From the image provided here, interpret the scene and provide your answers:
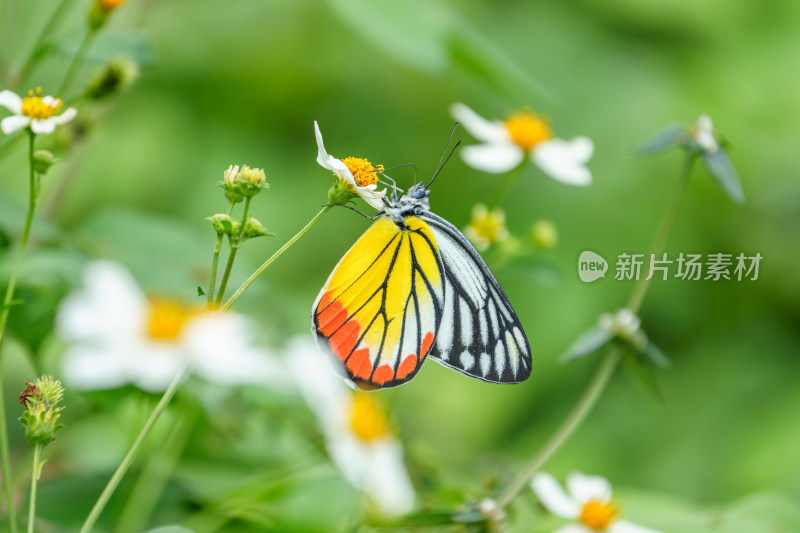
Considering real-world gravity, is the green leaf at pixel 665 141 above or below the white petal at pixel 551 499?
above

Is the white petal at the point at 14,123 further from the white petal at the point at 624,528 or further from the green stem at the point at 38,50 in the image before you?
the white petal at the point at 624,528

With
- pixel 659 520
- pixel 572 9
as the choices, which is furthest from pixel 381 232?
→ pixel 572 9

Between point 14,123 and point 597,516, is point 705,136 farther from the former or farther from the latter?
point 14,123

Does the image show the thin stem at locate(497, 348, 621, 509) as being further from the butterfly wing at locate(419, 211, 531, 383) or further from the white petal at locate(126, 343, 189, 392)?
the white petal at locate(126, 343, 189, 392)

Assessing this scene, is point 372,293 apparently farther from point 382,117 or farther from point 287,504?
point 382,117

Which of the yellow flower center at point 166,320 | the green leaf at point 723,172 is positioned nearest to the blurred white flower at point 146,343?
Answer: the yellow flower center at point 166,320

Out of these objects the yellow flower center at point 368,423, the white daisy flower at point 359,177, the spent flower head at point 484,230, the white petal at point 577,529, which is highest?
the spent flower head at point 484,230
